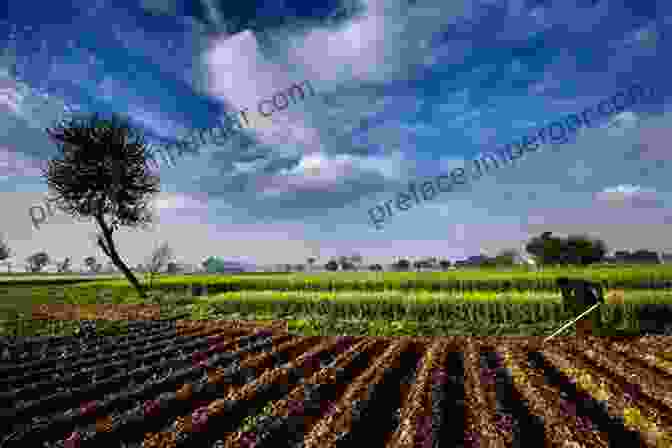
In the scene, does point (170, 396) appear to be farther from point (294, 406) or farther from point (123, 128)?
point (123, 128)

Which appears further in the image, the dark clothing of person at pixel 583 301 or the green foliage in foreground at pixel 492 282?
the green foliage in foreground at pixel 492 282

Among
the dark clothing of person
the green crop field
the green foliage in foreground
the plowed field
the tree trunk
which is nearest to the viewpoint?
the plowed field

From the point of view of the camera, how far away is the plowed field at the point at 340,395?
190 inches

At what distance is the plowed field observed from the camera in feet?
15.9

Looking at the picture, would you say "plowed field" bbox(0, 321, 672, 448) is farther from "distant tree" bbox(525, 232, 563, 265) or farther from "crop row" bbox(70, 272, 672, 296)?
"distant tree" bbox(525, 232, 563, 265)

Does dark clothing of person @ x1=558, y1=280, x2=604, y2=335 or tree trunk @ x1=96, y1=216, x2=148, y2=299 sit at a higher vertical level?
tree trunk @ x1=96, y1=216, x2=148, y2=299

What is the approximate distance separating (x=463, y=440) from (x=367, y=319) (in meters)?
11.3

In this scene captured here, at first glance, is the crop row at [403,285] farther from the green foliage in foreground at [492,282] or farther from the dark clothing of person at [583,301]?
the dark clothing of person at [583,301]

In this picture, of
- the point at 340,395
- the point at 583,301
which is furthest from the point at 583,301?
the point at 340,395

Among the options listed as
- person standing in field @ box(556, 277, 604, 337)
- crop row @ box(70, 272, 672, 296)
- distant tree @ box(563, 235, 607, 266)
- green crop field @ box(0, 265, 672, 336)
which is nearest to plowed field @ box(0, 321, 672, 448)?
person standing in field @ box(556, 277, 604, 337)

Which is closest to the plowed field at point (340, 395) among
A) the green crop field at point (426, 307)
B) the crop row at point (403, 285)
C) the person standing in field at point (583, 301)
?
the person standing in field at point (583, 301)

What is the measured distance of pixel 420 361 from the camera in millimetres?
8820

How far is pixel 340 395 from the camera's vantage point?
21.2 feet

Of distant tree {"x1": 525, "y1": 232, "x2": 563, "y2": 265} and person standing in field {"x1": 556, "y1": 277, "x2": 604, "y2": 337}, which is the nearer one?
person standing in field {"x1": 556, "y1": 277, "x2": 604, "y2": 337}
